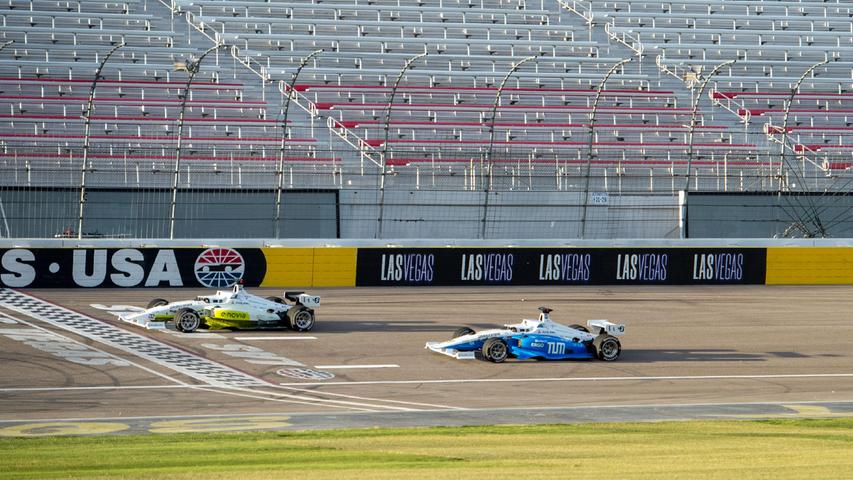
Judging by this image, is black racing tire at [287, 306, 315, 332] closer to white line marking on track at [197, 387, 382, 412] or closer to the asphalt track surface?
the asphalt track surface

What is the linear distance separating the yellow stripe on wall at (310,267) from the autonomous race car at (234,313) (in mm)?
5543

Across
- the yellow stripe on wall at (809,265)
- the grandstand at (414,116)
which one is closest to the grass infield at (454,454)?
the grandstand at (414,116)

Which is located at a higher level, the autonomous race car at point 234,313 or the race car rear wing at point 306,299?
the race car rear wing at point 306,299

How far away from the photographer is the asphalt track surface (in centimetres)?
1375

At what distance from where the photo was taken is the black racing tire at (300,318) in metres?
19.8

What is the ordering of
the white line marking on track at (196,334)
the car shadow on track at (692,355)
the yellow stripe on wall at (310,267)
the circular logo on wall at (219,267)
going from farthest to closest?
the yellow stripe on wall at (310,267)
the circular logo on wall at (219,267)
the white line marking on track at (196,334)
the car shadow on track at (692,355)

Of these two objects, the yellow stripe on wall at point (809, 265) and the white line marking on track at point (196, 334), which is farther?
the yellow stripe on wall at point (809, 265)

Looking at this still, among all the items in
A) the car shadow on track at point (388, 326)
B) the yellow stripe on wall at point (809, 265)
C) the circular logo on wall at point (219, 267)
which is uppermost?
the yellow stripe on wall at point (809, 265)

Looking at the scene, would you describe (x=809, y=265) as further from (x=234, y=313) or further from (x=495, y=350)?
(x=234, y=313)

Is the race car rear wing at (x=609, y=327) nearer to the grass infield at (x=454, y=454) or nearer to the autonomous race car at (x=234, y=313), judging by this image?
the autonomous race car at (x=234, y=313)

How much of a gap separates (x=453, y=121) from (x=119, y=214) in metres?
11.8

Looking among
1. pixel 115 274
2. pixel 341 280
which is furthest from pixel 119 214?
pixel 341 280

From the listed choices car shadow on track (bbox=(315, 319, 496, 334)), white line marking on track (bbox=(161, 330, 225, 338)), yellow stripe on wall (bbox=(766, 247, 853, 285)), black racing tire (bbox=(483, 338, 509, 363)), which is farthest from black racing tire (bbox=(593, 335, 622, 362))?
yellow stripe on wall (bbox=(766, 247, 853, 285))

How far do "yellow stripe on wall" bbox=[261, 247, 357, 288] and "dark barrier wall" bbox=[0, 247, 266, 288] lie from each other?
262 mm
